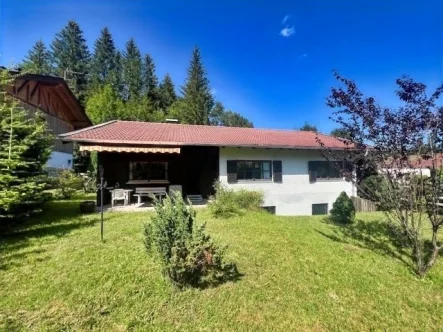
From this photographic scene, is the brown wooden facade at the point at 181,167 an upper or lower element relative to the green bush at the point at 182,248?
upper

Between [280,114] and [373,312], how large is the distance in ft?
143

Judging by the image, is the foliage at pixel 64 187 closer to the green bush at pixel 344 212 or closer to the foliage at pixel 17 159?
the foliage at pixel 17 159

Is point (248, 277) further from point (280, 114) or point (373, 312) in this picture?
point (280, 114)

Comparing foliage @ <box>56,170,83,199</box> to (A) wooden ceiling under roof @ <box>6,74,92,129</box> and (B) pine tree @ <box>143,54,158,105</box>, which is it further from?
(B) pine tree @ <box>143,54,158,105</box>

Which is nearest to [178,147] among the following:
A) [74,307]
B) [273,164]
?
[273,164]

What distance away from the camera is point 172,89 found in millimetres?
68250

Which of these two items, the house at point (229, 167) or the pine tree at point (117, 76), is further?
the pine tree at point (117, 76)

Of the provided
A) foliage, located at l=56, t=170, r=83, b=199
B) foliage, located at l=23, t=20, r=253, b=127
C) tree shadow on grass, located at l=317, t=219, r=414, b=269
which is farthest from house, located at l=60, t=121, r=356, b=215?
foliage, located at l=23, t=20, r=253, b=127

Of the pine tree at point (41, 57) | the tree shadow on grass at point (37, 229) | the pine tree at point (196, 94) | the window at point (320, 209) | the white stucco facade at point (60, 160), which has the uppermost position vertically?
the pine tree at point (41, 57)

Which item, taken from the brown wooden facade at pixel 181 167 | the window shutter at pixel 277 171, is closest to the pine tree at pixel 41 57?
the brown wooden facade at pixel 181 167

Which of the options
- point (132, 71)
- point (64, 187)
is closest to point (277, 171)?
point (64, 187)

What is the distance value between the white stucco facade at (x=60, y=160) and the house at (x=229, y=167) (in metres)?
10.2

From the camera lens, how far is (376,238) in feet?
37.4

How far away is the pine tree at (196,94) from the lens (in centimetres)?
5938
